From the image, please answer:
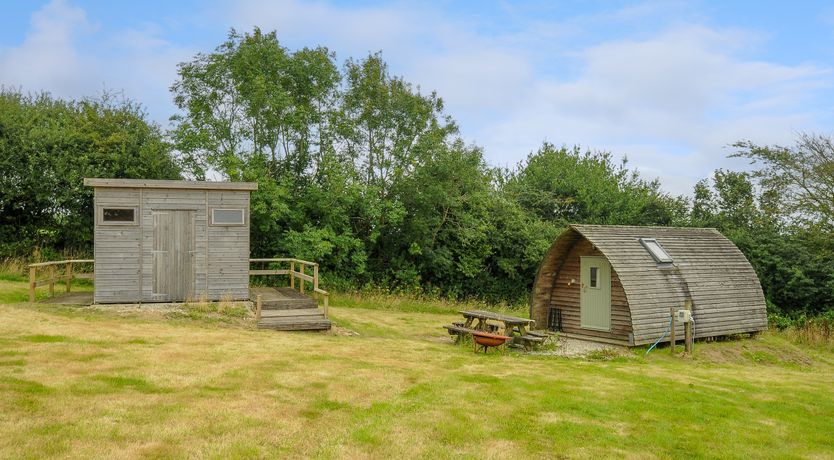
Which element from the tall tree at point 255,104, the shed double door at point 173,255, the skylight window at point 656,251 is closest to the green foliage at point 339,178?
the tall tree at point 255,104

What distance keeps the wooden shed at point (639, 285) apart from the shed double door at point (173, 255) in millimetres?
9586

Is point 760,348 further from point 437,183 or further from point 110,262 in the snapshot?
point 110,262

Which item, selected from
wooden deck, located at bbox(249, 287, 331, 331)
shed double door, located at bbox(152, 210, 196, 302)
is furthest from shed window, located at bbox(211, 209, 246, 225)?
wooden deck, located at bbox(249, 287, 331, 331)

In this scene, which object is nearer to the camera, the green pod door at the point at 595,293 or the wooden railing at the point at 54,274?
the wooden railing at the point at 54,274

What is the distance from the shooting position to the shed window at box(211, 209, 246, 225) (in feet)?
56.5

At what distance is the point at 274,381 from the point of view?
392 inches

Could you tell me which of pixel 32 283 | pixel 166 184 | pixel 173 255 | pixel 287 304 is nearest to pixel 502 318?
pixel 287 304

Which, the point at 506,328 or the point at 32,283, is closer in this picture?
the point at 506,328

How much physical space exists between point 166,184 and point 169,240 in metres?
1.45

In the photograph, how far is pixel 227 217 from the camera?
56.9ft

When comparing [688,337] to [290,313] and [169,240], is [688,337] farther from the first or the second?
[169,240]

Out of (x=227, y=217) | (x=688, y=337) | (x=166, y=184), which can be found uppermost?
(x=166, y=184)

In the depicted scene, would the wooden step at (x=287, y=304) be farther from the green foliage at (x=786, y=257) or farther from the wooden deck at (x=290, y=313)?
the green foliage at (x=786, y=257)

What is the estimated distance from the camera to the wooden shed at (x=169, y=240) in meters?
16.5
